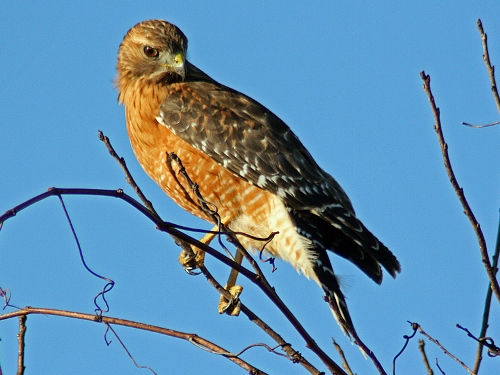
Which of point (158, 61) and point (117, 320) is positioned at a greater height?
point (158, 61)

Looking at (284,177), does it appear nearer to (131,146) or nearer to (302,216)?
(302,216)

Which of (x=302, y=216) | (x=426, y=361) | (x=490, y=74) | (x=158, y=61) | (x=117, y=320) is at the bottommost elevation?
(x=426, y=361)

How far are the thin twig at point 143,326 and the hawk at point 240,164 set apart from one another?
222 cm

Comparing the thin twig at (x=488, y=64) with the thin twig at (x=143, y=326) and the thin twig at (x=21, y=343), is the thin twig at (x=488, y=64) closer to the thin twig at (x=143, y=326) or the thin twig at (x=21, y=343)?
the thin twig at (x=143, y=326)

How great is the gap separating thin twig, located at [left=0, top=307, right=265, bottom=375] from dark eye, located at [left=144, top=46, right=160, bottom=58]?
3.72 metres

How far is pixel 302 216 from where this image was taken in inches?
236

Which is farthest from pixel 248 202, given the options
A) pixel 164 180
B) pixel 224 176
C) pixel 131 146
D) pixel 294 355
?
pixel 294 355

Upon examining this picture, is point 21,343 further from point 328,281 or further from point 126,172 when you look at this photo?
point 328,281

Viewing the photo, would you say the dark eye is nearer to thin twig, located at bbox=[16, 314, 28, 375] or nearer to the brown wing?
the brown wing

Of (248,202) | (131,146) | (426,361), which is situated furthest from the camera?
(131,146)

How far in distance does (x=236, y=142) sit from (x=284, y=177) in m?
0.47

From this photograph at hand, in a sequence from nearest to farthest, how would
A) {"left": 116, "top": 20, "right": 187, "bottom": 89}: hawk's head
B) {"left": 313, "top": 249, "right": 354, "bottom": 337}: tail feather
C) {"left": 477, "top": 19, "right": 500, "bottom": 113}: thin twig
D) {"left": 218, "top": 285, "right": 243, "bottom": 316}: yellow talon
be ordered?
1. {"left": 477, "top": 19, "right": 500, "bottom": 113}: thin twig
2. {"left": 218, "top": 285, "right": 243, "bottom": 316}: yellow talon
3. {"left": 313, "top": 249, "right": 354, "bottom": 337}: tail feather
4. {"left": 116, "top": 20, "right": 187, "bottom": 89}: hawk's head

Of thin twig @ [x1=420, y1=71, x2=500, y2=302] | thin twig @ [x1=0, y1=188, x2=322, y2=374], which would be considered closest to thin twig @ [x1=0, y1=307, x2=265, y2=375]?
thin twig @ [x1=0, y1=188, x2=322, y2=374]

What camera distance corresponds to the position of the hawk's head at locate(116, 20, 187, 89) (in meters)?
6.47
